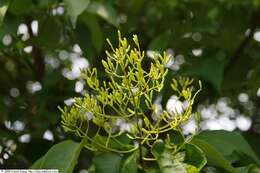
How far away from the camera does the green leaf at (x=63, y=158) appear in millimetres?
910

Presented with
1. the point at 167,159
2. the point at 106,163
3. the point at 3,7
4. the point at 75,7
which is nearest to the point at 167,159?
the point at 167,159

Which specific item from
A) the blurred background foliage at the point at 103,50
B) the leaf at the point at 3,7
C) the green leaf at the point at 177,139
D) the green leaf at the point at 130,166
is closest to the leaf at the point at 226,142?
the green leaf at the point at 177,139

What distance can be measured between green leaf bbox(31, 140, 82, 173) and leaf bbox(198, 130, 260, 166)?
23 cm

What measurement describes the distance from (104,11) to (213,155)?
0.42 m

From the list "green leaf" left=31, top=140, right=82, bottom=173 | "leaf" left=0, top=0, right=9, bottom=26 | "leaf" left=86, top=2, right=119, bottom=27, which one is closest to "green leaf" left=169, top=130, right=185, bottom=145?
"green leaf" left=31, top=140, right=82, bottom=173

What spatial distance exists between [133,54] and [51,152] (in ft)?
0.74

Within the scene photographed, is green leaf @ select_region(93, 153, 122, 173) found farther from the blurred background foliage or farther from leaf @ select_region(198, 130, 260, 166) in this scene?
the blurred background foliage

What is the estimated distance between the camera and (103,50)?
1584mm

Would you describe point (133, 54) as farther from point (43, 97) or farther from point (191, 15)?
point (191, 15)

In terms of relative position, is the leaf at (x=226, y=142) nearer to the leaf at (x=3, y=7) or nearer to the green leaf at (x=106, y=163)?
the green leaf at (x=106, y=163)

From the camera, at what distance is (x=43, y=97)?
1.52 m

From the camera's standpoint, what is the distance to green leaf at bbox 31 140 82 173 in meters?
0.91

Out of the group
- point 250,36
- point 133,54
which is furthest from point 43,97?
point 133,54

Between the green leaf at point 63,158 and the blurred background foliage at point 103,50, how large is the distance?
0.86ft
